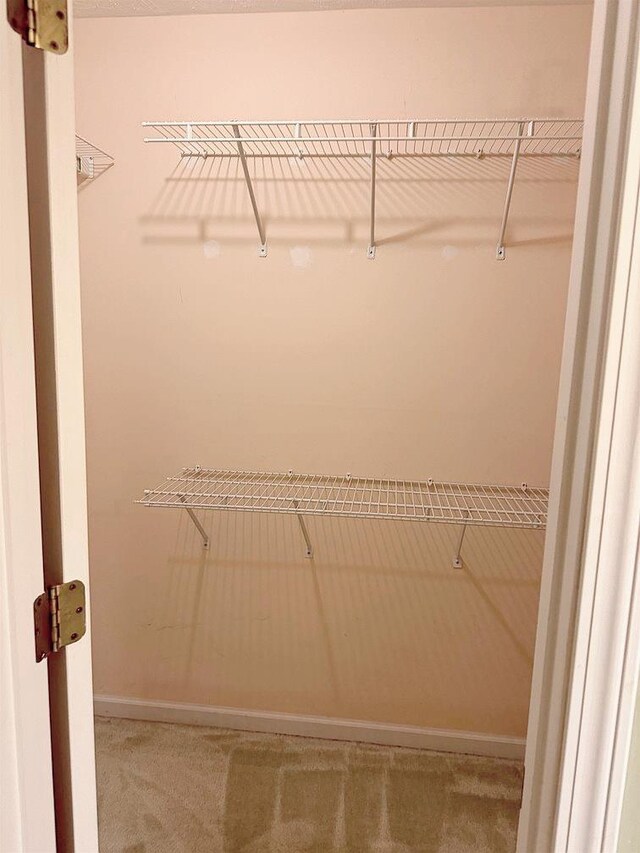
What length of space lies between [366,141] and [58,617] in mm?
1628

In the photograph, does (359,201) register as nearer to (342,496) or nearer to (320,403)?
(320,403)

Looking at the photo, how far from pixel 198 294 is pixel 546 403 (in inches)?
49.6

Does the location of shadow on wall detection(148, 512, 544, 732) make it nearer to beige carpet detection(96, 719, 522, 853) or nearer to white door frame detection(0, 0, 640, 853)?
beige carpet detection(96, 719, 522, 853)

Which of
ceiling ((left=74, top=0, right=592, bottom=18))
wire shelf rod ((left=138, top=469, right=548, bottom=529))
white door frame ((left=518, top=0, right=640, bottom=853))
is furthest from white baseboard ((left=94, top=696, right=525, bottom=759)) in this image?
ceiling ((left=74, top=0, right=592, bottom=18))

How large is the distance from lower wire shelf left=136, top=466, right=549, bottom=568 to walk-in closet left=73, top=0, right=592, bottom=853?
0.04 ft

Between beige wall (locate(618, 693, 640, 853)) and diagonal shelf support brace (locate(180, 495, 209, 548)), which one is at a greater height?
beige wall (locate(618, 693, 640, 853))

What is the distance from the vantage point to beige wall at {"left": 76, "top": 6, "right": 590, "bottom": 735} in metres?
1.83

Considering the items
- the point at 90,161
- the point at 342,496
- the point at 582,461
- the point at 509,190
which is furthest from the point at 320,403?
the point at 582,461

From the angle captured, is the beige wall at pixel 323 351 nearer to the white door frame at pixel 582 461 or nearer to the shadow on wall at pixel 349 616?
the shadow on wall at pixel 349 616

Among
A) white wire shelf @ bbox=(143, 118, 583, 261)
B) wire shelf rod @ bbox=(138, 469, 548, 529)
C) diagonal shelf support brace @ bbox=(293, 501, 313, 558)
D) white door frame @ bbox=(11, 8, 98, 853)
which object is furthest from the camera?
diagonal shelf support brace @ bbox=(293, 501, 313, 558)

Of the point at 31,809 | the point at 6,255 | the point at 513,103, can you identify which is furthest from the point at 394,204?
the point at 31,809

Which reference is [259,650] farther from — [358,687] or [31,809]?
[31,809]

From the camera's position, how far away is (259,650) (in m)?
2.16

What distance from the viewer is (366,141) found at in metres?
1.80
